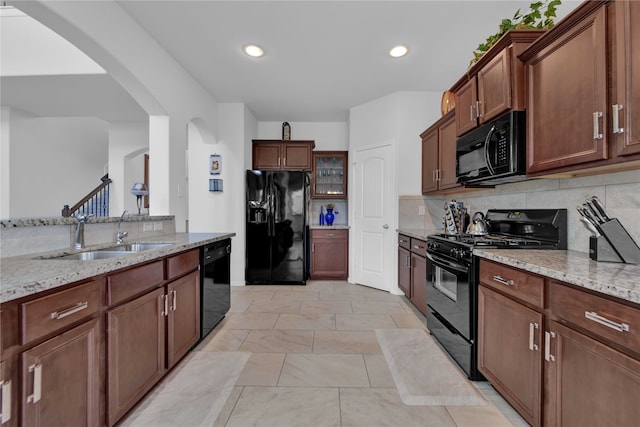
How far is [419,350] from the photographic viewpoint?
227 centimetres

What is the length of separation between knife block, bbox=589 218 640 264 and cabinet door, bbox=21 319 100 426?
2.38 metres

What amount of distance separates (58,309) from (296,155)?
157 inches

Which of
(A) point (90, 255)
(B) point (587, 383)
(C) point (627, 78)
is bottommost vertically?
(B) point (587, 383)

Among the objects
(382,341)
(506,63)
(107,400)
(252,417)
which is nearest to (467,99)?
(506,63)

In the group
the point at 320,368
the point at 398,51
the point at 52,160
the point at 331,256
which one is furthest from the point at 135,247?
the point at 52,160

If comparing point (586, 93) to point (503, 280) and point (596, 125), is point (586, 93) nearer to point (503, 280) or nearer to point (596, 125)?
point (596, 125)

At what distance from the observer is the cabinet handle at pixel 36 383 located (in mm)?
939

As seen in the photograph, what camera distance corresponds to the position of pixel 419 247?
2906 millimetres

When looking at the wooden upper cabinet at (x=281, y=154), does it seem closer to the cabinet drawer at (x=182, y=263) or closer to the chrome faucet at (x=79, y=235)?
the cabinet drawer at (x=182, y=263)

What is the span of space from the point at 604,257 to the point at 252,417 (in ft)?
6.54

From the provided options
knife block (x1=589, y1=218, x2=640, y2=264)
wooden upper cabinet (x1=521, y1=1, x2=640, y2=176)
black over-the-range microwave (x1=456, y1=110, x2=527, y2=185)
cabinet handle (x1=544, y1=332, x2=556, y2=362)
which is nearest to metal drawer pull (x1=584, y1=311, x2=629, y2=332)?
cabinet handle (x1=544, y1=332, x2=556, y2=362)

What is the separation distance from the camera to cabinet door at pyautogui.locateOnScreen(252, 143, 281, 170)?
469 cm

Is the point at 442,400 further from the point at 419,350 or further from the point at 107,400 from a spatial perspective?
the point at 107,400

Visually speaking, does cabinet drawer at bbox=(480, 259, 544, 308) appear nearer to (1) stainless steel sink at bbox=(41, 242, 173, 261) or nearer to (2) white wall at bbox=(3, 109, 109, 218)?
(1) stainless steel sink at bbox=(41, 242, 173, 261)
